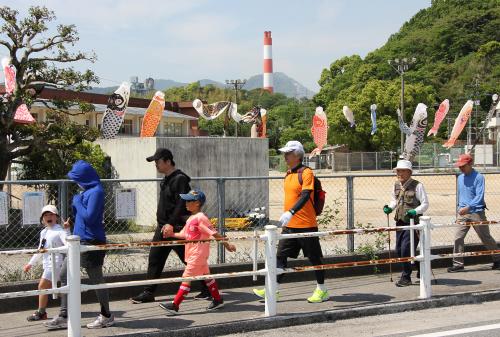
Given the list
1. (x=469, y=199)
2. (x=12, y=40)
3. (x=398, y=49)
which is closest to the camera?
(x=469, y=199)

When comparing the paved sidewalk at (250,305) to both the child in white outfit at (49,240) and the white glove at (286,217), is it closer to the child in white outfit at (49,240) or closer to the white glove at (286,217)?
the child in white outfit at (49,240)

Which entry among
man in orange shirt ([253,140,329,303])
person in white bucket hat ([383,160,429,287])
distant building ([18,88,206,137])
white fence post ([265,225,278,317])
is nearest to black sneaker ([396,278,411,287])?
person in white bucket hat ([383,160,429,287])

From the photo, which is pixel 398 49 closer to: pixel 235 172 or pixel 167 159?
pixel 235 172

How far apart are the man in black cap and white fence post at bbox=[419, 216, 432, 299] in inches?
110

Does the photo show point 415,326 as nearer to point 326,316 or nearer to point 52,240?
point 326,316

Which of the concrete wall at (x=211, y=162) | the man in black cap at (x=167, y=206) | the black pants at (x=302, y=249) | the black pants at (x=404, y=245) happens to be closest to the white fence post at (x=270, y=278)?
the black pants at (x=302, y=249)

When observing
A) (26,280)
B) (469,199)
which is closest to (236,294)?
(26,280)

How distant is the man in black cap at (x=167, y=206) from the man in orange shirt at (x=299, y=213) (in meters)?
1.15

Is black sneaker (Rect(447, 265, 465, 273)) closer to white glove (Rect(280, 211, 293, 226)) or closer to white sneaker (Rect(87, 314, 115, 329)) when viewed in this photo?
white glove (Rect(280, 211, 293, 226))

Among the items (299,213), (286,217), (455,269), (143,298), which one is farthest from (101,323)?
(455,269)

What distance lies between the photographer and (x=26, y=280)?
27.3 feet

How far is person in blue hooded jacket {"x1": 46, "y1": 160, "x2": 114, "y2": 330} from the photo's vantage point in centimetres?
651

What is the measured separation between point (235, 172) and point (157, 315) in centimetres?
1164

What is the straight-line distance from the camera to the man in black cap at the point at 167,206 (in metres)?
7.50
